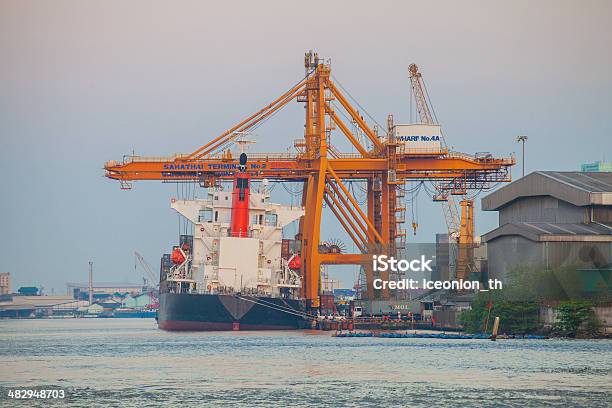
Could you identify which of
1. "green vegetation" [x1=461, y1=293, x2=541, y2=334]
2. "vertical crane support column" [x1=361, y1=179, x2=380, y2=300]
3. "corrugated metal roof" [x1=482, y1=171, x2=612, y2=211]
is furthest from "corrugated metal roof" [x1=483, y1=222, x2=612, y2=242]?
"vertical crane support column" [x1=361, y1=179, x2=380, y2=300]

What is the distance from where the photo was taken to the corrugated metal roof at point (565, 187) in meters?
90.3

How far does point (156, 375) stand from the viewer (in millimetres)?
53812

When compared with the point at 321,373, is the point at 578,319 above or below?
above

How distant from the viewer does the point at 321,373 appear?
54.5m

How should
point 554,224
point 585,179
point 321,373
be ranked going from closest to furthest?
point 321,373 → point 554,224 → point 585,179

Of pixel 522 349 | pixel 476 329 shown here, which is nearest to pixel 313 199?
pixel 476 329

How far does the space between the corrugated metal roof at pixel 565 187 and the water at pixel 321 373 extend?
17899 millimetres

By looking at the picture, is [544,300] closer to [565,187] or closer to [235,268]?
[565,187]

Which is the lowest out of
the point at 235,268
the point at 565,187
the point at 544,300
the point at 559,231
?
the point at 544,300

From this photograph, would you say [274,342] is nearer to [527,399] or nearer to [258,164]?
[258,164]

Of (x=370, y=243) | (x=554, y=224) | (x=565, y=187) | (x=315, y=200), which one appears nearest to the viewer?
(x=554, y=224)

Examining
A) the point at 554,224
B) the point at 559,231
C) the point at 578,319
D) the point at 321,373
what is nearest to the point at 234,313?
the point at 554,224

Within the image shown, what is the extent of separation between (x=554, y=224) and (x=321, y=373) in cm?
4092

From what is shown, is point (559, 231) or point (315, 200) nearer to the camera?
point (559, 231)
